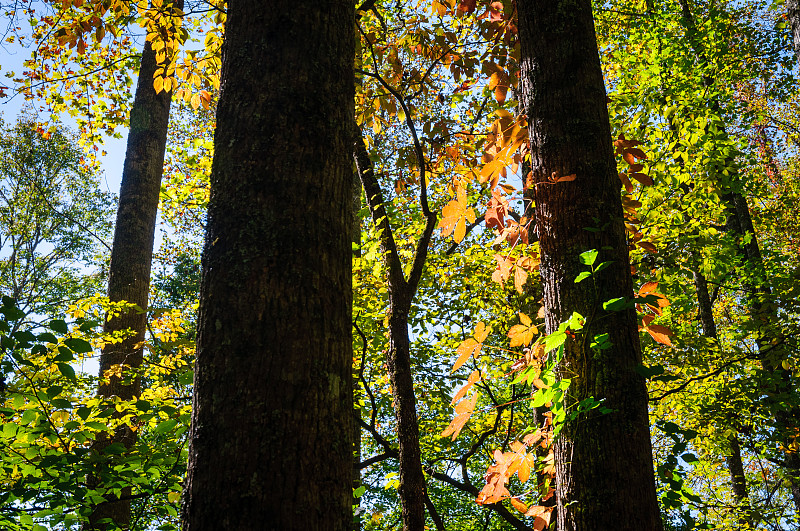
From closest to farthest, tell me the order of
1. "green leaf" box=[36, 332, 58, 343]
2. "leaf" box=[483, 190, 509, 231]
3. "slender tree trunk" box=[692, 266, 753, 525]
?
"leaf" box=[483, 190, 509, 231] < "green leaf" box=[36, 332, 58, 343] < "slender tree trunk" box=[692, 266, 753, 525]

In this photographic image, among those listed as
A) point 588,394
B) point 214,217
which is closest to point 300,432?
point 214,217

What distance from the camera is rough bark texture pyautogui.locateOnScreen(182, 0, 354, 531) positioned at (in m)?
1.00

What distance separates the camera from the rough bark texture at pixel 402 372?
3521 mm

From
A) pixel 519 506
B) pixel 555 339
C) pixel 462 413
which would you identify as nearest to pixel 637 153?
pixel 555 339

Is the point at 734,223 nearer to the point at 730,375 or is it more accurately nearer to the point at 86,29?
the point at 730,375

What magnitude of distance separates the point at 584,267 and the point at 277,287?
1097 mm

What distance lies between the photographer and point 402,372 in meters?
3.79

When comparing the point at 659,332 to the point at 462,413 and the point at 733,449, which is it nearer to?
the point at 462,413

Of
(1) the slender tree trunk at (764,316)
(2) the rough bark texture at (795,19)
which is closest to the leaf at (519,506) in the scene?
(1) the slender tree trunk at (764,316)

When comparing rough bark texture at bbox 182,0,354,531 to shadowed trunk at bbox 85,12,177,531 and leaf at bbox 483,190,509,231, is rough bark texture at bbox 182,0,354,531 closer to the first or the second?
leaf at bbox 483,190,509,231

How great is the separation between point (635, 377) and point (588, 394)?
0.16 meters

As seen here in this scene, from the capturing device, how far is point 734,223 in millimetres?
10508

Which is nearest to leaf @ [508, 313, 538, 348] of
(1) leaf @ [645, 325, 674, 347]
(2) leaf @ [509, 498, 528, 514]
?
(1) leaf @ [645, 325, 674, 347]

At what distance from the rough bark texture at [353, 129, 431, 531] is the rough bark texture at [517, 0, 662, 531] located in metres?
1.67
